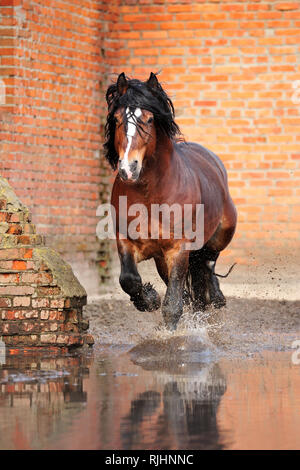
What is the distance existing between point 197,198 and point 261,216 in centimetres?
419

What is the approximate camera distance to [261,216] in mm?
12281

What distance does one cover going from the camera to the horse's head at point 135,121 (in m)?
7.30

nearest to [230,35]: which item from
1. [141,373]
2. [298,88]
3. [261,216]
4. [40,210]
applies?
[298,88]

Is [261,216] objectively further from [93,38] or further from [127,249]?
[127,249]

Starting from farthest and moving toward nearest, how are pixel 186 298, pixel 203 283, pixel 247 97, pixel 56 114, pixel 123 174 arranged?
pixel 247 97 → pixel 56 114 → pixel 203 283 → pixel 186 298 → pixel 123 174

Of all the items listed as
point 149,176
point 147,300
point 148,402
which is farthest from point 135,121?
point 148,402

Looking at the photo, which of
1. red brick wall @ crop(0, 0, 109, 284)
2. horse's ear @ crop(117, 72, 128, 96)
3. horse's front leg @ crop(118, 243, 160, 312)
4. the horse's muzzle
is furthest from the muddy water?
red brick wall @ crop(0, 0, 109, 284)

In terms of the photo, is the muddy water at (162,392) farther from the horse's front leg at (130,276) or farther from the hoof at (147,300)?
the horse's front leg at (130,276)

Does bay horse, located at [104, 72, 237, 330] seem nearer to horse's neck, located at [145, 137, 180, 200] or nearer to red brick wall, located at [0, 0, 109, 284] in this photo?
horse's neck, located at [145, 137, 180, 200]

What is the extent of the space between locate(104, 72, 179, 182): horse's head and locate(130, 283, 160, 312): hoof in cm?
102

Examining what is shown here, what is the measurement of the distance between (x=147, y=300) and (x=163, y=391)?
2.28 m

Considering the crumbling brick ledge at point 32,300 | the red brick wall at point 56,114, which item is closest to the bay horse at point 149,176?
the crumbling brick ledge at point 32,300

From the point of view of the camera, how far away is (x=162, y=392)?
5824mm

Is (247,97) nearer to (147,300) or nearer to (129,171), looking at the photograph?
(147,300)
